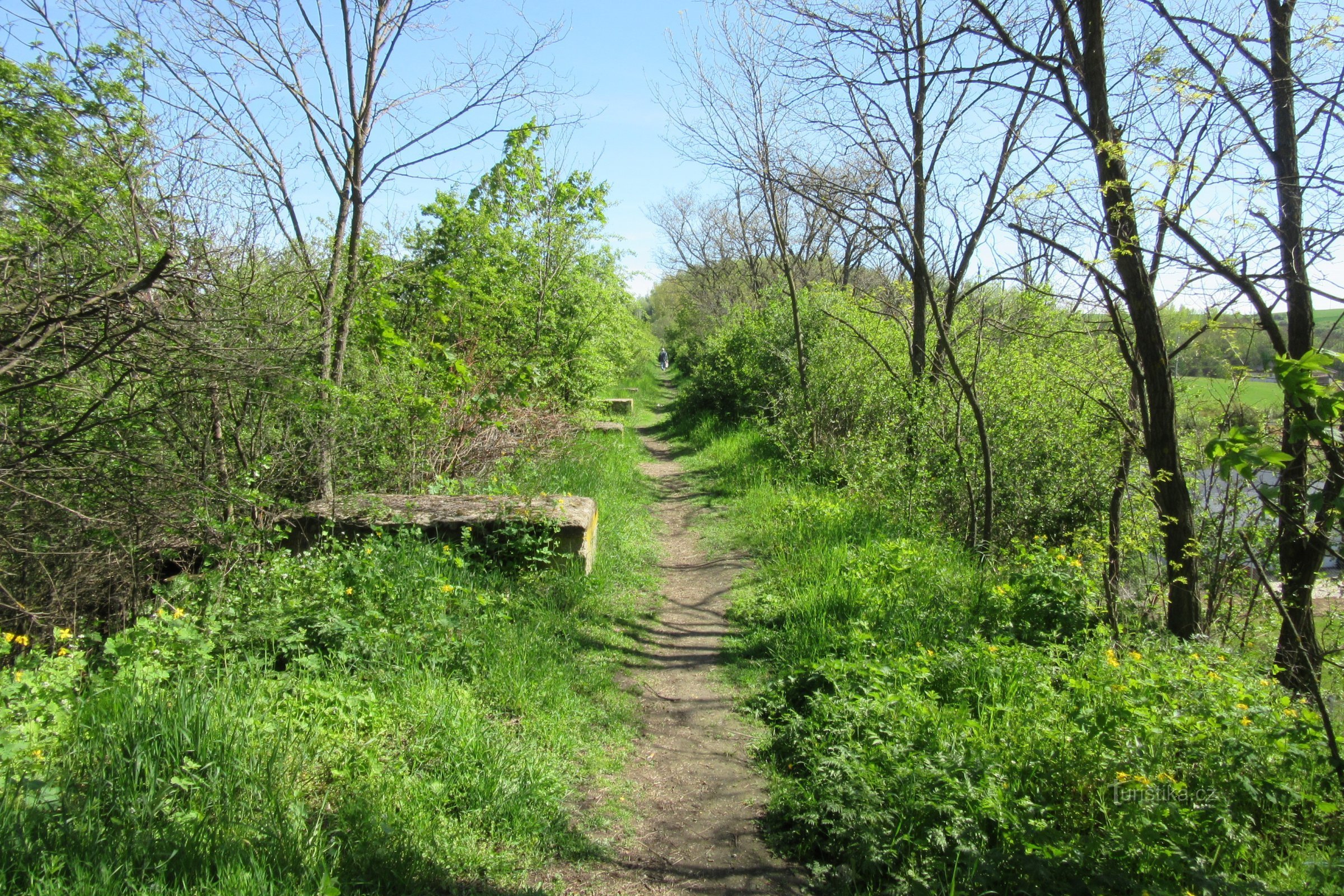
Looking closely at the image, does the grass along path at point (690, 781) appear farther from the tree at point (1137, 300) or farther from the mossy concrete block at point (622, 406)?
the mossy concrete block at point (622, 406)

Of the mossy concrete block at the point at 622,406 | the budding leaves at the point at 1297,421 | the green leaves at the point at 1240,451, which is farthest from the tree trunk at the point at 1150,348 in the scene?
the mossy concrete block at the point at 622,406

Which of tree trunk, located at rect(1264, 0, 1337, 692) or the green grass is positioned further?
the green grass

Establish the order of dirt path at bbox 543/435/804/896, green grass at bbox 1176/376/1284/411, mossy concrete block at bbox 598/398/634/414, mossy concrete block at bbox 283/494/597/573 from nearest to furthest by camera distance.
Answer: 1. dirt path at bbox 543/435/804/896
2. green grass at bbox 1176/376/1284/411
3. mossy concrete block at bbox 283/494/597/573
4. mossy concrete block at bbox 598/398/634/414

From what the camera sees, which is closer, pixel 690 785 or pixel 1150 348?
pixel 690 785

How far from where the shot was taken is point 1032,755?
338cm

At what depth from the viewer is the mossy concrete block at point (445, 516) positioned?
5809 millimetres

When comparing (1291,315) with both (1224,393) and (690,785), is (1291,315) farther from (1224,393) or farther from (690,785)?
(690,785)

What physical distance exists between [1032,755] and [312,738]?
315 centimetres

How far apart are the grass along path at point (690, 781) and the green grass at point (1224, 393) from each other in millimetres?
4095

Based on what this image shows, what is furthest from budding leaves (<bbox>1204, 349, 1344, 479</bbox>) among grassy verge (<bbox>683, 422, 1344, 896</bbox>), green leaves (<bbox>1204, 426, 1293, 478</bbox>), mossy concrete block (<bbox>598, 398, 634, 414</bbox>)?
mossy concrete block (<bbox>598, 398, 634, 414</bbox>)

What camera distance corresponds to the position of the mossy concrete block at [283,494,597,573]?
5.81m

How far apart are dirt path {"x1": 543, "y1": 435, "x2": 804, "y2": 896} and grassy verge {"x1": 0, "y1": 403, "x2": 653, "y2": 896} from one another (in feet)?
0.72

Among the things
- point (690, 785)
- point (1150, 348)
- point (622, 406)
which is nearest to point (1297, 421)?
point (690, 785)

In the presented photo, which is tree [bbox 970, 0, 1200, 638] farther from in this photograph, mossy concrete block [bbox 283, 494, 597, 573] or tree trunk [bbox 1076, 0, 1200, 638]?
mossy concrete block [bbox 283, 494, 597, 573]
